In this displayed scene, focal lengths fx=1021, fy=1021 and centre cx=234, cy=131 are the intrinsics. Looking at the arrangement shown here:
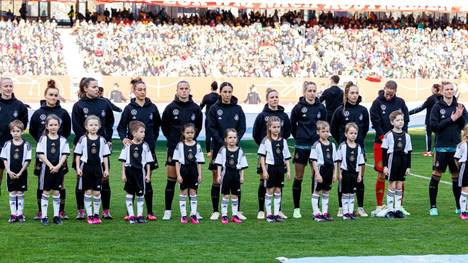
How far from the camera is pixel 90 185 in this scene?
12.4 metres

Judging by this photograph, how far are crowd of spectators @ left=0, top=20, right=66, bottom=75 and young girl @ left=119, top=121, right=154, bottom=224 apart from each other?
26.2 metres

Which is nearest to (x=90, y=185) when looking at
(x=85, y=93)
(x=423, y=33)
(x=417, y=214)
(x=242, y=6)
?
(x=85, y=93)

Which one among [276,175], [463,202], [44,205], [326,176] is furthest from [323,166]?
[44,205]

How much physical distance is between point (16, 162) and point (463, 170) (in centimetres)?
557

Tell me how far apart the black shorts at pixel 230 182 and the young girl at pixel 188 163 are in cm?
33

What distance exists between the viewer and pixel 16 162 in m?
12.3

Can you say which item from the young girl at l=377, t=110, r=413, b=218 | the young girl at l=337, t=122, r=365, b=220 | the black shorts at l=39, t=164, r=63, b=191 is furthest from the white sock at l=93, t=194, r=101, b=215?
the young girl at l=377, t=110, r=413, b=218

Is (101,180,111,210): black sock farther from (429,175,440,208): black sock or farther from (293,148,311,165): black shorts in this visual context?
(429,175,440,208): black sock

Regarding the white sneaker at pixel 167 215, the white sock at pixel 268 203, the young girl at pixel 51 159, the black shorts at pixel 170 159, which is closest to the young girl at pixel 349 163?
the white sock at pixel 268 203

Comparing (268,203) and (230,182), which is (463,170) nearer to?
(268,203)

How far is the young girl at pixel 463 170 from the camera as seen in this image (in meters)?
12.9

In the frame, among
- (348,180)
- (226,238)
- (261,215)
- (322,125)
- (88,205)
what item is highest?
(322,125)

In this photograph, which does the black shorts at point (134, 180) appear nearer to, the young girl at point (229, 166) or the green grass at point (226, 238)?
the green grass at point (226, 238)

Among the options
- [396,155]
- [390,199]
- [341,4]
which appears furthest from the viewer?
[341,4]
